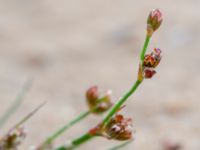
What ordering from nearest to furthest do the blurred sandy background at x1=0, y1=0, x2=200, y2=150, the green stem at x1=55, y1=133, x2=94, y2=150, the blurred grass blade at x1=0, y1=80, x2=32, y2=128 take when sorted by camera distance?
the green stem at x1=55, y1=133, x2=94, y2=150 → the blurred grass blade at x1=0, y1=80, x2=32, y2=128 → the blurred sandy background at x1=0, y1=0, x2=200, y2=150

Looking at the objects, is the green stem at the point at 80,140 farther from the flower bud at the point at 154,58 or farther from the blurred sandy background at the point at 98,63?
the blurred sandy background at the point at 98,63

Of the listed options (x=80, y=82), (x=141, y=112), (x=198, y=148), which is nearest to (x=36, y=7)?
(x=80, y=82)

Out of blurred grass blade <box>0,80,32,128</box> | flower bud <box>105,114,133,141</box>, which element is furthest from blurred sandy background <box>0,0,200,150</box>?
flower bud <box>105,114,133,141</box>

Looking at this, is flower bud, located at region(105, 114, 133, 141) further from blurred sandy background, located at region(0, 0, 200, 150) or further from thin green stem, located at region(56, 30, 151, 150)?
blurred sandy background, located at region(0, 0, 200, 150)

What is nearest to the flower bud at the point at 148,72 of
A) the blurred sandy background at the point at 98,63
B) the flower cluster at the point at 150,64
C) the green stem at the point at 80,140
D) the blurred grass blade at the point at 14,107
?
the flower cluster at the point at 150,64

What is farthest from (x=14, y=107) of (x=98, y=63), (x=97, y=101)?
(x=98, y=63)

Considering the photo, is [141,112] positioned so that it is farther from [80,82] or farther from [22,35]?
[22,35]
